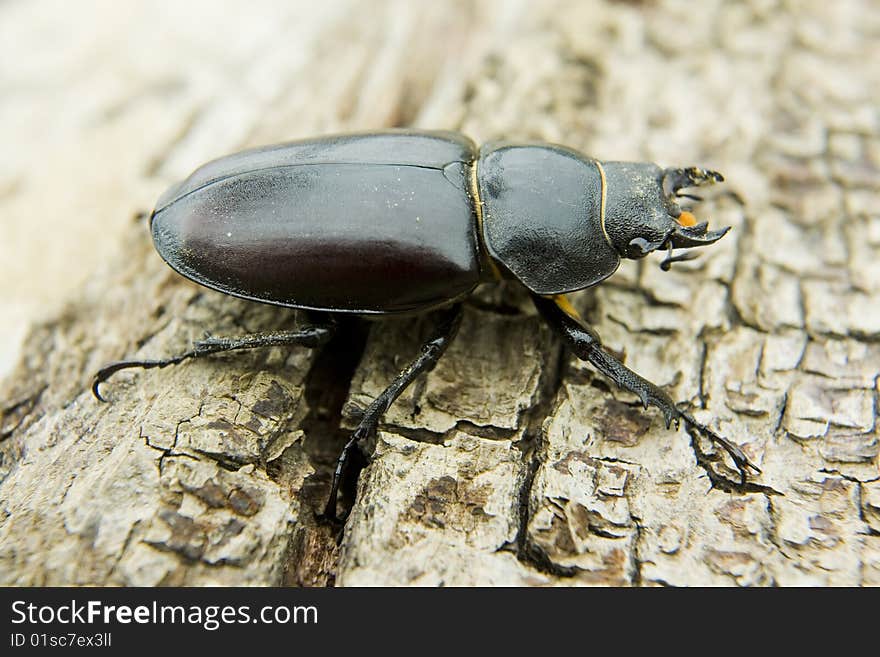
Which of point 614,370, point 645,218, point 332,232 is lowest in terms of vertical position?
point 614,370

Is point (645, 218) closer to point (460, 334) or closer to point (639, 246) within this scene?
point (639, 246)

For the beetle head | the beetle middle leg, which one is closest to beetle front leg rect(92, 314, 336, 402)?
the beetle middle leg

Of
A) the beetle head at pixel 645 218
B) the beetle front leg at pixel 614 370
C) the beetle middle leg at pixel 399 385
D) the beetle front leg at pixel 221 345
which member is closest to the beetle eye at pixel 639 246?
the beetle head at pixel 645 218

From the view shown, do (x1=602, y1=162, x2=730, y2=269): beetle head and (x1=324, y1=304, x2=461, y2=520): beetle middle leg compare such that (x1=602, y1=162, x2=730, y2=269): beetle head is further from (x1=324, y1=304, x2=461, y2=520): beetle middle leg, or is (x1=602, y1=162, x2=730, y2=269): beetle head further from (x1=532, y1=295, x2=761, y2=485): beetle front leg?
(x1=324, y1=304, x2=461, y2=520): beetle middle leg

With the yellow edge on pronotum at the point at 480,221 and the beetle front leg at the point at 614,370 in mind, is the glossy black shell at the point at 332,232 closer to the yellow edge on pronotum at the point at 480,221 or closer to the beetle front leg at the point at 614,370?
the yellow edge on pronotum at the point at 480,221

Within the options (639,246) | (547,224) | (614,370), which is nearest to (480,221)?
(547,224)

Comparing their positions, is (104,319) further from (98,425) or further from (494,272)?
(494,272)
